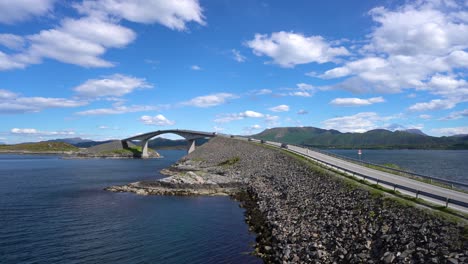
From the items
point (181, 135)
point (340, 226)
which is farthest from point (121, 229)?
point (181, 135)

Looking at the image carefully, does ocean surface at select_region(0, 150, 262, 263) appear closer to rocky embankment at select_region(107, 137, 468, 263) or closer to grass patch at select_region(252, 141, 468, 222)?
rocky embankment at select_region(107, 137, 468, 263)

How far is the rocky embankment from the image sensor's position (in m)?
15.8

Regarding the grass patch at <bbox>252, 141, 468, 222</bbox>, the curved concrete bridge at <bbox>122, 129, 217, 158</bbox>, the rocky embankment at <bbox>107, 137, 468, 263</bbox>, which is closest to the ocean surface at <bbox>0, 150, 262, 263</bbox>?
the rocky embankment at <bbox>107, 137, 468, 263</bbox>

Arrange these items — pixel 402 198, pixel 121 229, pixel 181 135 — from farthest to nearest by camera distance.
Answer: pixel 181 135 → pixel 121 229 → pixel 402 198

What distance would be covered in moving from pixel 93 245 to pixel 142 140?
14530 centimetres

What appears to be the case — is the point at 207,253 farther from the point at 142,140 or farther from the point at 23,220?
→ the point at 142,140

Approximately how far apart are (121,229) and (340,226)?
57.6 ft

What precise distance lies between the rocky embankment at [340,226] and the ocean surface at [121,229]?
88.4 inches

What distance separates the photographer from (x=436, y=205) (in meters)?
21.1

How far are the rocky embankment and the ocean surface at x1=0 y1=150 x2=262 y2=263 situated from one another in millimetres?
2246

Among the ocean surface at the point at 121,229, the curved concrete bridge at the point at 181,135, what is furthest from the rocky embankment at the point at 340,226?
the curved concrete bridge at the point at 181,135

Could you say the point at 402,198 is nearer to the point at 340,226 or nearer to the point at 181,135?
the point at 340,226

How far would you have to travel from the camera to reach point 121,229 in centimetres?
2778

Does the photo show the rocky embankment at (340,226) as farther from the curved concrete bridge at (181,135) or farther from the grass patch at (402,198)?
the curved concrete bridge at (181,135)
